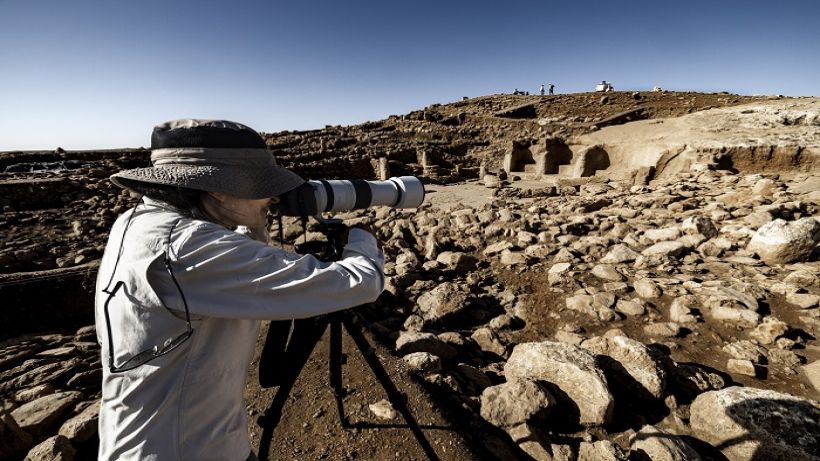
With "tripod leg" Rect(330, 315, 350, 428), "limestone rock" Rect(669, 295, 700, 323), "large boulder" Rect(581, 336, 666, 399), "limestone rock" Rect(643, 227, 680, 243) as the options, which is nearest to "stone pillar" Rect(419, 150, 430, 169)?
"limestone rock" Rect(643, 227, 680, 243)

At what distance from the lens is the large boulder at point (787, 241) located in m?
3.46

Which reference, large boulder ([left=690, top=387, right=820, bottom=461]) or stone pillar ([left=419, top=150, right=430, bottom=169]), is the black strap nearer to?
large boulder ([left=690, top=387, right=820, bottom=461])

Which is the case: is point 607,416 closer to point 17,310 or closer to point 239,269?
point 239,269

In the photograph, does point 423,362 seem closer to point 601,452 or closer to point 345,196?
point 601,452

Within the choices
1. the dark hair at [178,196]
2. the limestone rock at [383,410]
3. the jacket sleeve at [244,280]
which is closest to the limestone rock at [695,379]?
the limestone rock at [383,410]

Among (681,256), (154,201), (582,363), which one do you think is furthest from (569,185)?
(154,201)

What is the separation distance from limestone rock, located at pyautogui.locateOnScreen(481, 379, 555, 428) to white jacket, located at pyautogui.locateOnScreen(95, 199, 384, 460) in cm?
141

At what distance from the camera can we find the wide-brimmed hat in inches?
35.6

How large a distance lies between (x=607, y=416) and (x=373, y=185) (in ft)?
5.87

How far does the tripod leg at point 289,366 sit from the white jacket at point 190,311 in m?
0.46

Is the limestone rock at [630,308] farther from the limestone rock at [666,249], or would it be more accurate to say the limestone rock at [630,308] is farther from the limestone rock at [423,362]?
the limestone rock at [423,362]

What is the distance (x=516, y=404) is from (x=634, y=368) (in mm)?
922

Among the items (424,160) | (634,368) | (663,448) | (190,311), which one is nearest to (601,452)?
(663,448)

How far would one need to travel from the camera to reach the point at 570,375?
2.12 m
